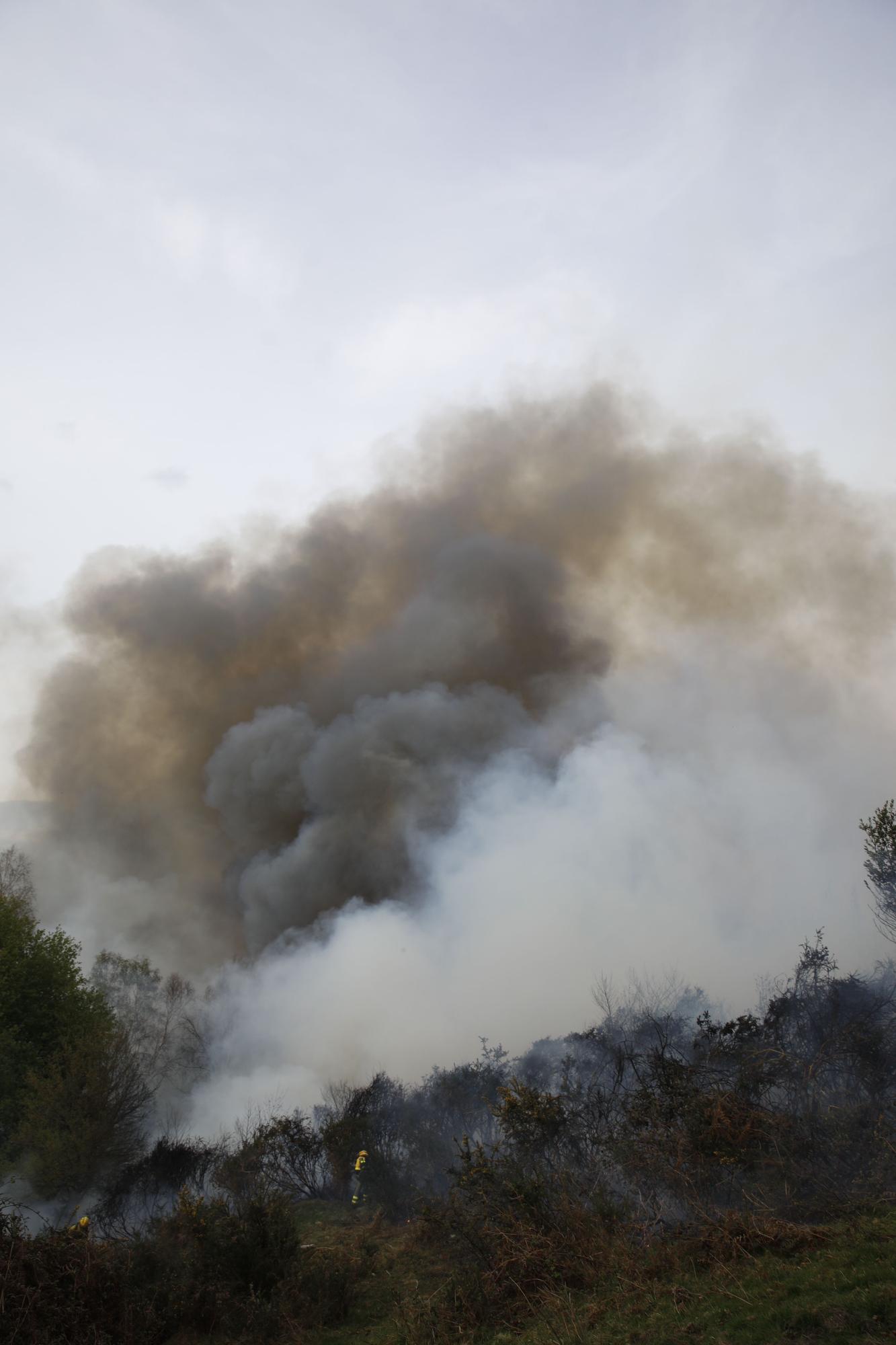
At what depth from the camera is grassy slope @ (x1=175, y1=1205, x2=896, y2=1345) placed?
6.68 metres

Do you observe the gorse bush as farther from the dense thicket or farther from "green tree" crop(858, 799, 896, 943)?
"green tree" crop(858, 799, 896, 943)

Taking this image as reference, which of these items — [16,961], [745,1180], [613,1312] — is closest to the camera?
[613,1312]

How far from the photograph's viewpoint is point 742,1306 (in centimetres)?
760

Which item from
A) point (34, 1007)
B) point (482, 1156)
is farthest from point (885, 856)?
point (34, 1007)

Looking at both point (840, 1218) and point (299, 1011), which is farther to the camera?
point (299, 1011)

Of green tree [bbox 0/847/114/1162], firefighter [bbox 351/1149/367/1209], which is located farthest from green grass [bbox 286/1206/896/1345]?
green tree [bbox 0/847/114/1162]

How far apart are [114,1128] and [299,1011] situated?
58.1ft

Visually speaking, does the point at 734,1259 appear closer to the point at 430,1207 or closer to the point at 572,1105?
the point at 430,1207

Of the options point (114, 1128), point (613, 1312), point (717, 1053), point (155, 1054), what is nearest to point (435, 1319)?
point (613, 1312)

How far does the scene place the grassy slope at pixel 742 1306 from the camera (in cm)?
668

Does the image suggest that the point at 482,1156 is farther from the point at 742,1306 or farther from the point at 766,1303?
the point at 766,1303

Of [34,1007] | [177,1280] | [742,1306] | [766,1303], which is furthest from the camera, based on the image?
[34,1007]

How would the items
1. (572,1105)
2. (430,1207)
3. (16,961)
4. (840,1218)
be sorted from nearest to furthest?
(840,1218)
(430,1207)
(572,1105)
(16,961)

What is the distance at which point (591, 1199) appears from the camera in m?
12.6
